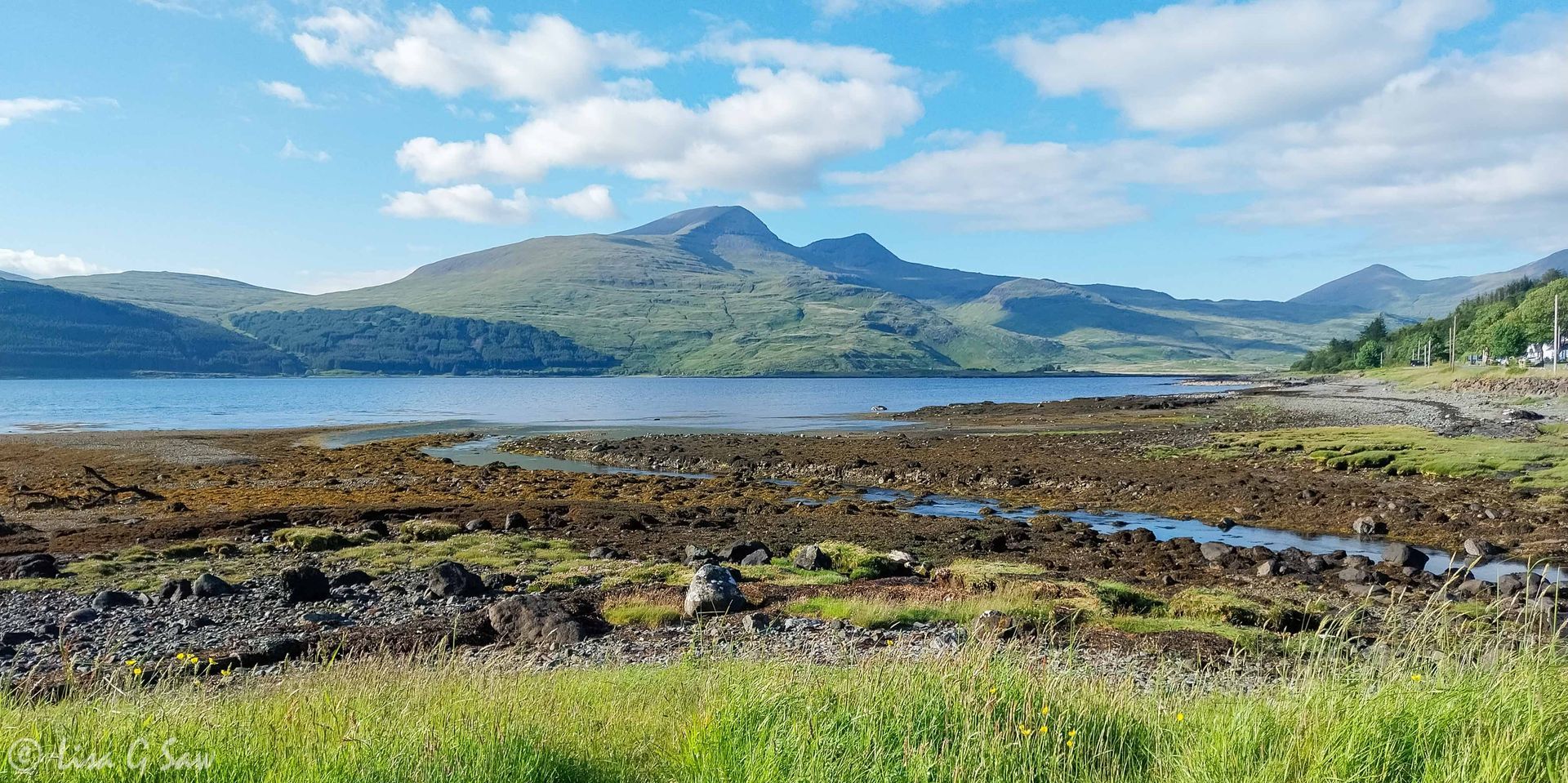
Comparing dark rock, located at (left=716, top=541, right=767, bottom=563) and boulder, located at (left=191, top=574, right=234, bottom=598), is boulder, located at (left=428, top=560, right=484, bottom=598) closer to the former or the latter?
boulder, located at (left=191, top=574, right=234, bottom=598)

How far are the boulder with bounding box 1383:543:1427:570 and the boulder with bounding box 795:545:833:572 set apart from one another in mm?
12960

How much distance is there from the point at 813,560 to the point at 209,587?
12.6 meters

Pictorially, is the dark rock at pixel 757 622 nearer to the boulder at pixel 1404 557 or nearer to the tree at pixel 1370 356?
the boulder at pixel 1404 557

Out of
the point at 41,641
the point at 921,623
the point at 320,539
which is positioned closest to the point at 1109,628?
the point at 921,623

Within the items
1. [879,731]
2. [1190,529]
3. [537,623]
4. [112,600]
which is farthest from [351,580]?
[1190,529]

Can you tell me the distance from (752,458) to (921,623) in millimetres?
37035

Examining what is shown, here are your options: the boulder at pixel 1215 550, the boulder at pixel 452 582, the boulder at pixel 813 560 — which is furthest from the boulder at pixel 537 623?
the boulder at pixel 1215 550

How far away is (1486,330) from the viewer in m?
122

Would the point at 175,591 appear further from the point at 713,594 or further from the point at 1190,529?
the point at 1190,529

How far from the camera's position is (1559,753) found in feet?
20.1

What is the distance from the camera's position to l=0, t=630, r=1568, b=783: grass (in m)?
5.93

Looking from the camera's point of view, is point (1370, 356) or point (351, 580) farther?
point (1370, 356)

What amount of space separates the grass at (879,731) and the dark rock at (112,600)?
10439 mm

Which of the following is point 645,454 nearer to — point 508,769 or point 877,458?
point 877,458
